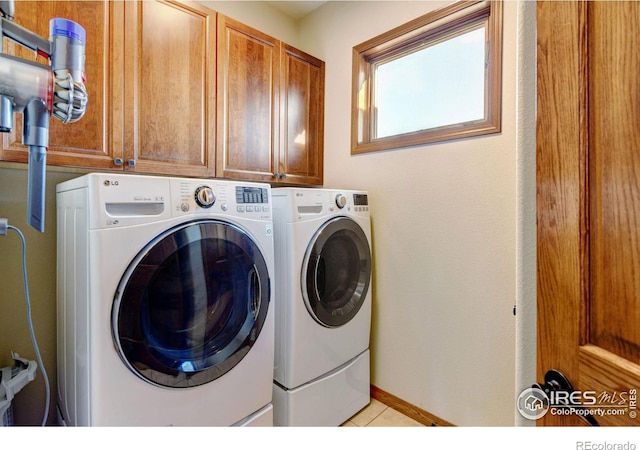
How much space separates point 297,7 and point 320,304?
6.70 feet

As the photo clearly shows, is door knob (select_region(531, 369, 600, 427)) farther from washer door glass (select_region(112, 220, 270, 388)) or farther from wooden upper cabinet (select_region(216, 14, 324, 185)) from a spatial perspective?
wooden upper cabinet (select_region(216, 14, 324, 185))

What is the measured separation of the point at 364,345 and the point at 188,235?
123 cm

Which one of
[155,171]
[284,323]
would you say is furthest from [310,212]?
[155,171]

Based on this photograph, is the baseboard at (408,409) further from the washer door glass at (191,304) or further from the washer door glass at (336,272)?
the washer door glass at (191,304)

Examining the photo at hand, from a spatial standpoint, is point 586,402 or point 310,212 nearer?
point 586,402

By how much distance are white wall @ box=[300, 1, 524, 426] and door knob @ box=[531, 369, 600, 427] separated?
104 centimetres

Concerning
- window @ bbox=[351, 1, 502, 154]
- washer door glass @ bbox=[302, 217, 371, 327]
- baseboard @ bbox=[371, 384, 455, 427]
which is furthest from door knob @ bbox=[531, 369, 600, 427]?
baseboard @ bbox=[371, 384, 455, 427]

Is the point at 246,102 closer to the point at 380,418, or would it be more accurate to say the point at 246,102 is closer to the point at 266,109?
the point at 266,109

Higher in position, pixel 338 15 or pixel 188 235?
pixel 338 15

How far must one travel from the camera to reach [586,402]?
44 cm

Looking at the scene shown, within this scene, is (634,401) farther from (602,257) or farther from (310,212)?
(310,212)

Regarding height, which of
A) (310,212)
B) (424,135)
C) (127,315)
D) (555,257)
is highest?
(424,135)

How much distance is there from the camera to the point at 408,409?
1718 millimetres

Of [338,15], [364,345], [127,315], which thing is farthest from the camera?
[338,15]
